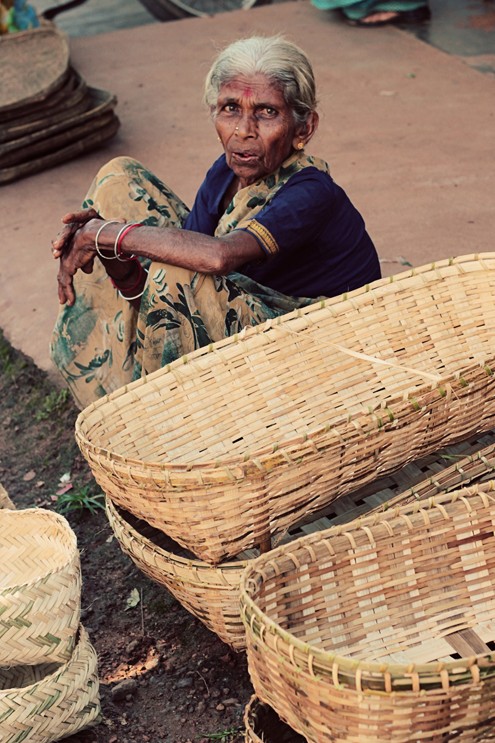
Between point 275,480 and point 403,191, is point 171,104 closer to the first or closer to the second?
point 403,191

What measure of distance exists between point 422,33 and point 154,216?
12.8ft

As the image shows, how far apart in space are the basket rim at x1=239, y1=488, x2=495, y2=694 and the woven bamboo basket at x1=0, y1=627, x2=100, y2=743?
47 cm

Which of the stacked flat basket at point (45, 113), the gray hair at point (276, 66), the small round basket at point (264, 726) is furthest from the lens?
the stacked flat basket at point (45, 113)

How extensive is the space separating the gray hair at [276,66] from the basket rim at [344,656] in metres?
1.13

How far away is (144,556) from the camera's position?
2.29m

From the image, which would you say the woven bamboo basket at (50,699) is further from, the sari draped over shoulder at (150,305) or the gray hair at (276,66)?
the gray hair at (276,66)

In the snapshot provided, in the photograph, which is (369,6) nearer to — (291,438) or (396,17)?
(396,17)

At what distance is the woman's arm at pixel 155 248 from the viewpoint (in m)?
2.54

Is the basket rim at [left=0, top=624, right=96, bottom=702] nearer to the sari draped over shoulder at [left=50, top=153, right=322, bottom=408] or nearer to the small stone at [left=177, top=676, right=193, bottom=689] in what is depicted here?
the small stone at [left=177, top=676, right=193, bottom=689]

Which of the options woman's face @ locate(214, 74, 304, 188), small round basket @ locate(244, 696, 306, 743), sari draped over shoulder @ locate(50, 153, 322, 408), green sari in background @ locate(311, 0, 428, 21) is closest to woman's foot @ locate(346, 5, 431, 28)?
green sari in background @ locate(311, 0, 428, 21)

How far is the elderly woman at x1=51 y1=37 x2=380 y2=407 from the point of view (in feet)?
8.54

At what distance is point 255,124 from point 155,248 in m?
0.44

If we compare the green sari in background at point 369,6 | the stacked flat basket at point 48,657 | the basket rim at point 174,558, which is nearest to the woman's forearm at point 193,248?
the basket rim at point 174,558

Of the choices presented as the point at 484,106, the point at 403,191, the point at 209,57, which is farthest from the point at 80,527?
the point at 209,57
